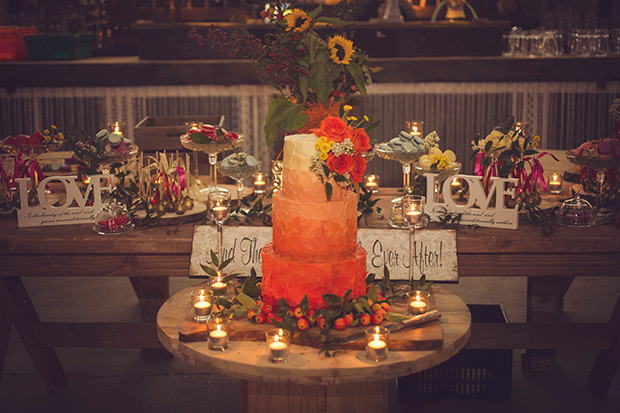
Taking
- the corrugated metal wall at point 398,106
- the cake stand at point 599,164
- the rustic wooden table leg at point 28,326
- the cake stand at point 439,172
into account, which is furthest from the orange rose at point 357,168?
the corrugated metal wall at point 398,106

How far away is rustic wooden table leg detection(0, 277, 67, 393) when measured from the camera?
289cm

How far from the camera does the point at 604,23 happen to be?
18.9 feet

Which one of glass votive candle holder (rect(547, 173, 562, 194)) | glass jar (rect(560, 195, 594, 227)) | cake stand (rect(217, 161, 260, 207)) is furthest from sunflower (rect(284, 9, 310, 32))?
glass votive candle holder (rect(547, 173, 562, 194))

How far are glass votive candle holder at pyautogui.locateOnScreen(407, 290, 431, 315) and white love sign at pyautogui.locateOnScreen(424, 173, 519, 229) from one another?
1.96 feet

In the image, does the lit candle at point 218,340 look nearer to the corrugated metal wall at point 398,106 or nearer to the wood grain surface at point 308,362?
the wood grain surface at point 308,362

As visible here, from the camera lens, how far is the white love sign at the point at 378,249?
2.36 m

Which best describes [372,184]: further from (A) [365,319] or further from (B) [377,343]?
(B) [377,343]

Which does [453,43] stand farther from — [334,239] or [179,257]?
[334,239]

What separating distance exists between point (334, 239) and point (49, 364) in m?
1.68

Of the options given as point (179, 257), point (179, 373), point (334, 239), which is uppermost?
point (334, 239)

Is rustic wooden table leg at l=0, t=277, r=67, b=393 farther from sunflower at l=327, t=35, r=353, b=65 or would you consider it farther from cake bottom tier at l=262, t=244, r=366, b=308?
sunflower at l=327, t=35, r=353, b=65

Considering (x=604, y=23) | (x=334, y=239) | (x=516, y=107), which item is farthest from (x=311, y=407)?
(x=604, y=23)

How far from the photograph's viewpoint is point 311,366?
173 centimetres

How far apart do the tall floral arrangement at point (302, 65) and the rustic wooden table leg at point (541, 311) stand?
47.2 inches
